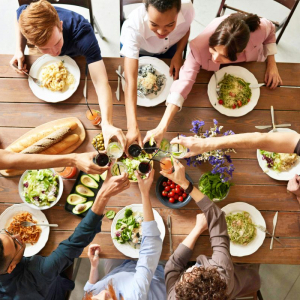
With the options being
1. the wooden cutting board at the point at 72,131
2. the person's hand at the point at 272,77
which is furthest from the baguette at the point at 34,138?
the person's hand at the point at 272,77

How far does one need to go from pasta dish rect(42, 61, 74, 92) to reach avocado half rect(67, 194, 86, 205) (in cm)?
79

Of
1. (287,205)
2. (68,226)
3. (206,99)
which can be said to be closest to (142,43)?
(206,99)

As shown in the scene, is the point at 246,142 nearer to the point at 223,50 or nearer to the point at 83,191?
the point at 223,50

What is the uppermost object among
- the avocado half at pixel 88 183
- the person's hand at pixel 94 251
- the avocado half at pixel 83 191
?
the avocado half at pixel 88 183

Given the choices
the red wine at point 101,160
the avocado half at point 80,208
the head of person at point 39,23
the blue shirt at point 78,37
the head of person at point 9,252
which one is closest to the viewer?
the head of person at point 9,252

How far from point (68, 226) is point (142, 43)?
151 centimetres

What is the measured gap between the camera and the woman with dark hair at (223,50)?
178 centimetres

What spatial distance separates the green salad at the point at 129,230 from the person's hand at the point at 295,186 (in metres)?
1.07

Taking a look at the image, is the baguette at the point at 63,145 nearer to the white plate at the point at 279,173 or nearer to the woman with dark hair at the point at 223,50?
the woman with dark hair at the point at 223,50

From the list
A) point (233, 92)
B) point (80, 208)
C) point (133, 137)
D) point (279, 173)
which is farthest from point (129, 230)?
point (233, 92)

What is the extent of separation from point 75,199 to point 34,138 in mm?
523

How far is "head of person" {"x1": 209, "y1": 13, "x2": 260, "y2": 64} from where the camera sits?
1765 mm

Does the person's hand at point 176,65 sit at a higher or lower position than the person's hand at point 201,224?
higher

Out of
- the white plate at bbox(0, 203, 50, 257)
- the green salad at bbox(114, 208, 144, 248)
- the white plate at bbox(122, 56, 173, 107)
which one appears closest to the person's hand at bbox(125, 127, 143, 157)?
the white plate at bbox(122, 56, 173, 107)
